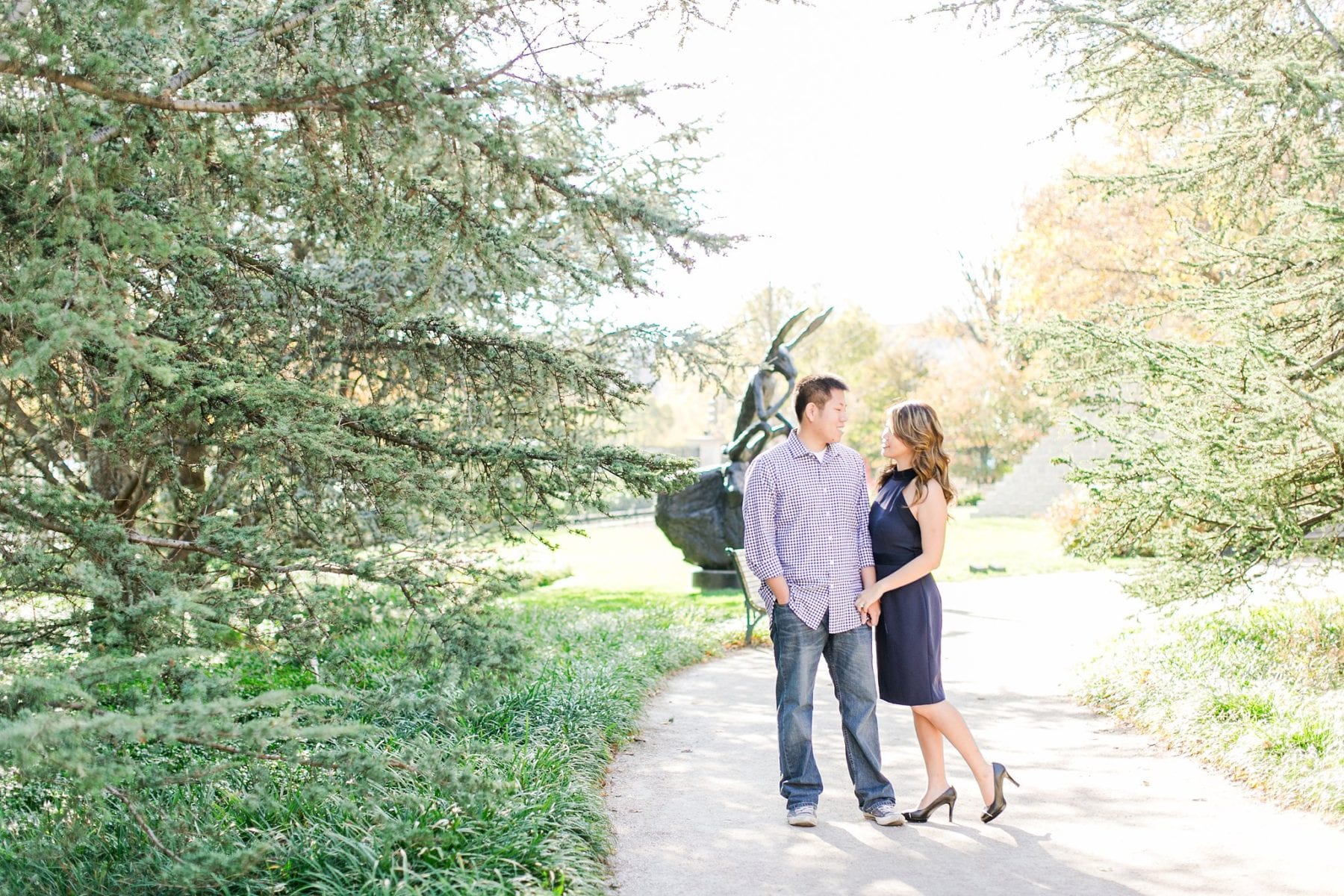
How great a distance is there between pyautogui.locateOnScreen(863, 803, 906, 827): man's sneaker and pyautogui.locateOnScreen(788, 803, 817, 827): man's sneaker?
0.07 ft

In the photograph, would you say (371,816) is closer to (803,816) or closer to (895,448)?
(803,816)

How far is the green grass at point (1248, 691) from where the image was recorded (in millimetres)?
5102

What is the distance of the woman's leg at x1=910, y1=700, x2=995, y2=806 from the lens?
182 inches

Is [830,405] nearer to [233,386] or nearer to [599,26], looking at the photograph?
[599,26]

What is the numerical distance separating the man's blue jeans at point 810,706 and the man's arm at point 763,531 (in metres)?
0.15

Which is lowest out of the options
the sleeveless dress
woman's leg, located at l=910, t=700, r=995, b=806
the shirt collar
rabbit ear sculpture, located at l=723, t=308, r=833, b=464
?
woman's leg, located at l=910, t=700, r=995, b=806

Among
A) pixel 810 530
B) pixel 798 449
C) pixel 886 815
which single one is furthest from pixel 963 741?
pixel 798 449

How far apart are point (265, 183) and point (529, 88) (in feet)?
4.34

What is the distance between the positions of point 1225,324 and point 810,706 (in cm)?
394

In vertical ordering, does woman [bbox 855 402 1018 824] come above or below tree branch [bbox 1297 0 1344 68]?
below

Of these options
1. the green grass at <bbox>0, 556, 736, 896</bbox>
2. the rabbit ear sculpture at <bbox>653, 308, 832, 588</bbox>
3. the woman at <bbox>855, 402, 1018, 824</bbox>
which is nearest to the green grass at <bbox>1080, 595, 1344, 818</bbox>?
the woman at <bbox>855, 402, 1018, 824</bbox>

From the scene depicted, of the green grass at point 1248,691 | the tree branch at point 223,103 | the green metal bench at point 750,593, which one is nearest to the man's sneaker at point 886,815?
the green grass at point 1248,691

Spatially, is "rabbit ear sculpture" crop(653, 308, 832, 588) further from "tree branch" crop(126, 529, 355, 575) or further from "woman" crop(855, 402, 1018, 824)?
"tree branch" crop(126, 529, 355, 575)

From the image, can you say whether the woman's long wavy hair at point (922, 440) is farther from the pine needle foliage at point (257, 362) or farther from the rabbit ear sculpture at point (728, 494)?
the rabbit ear sculpture at point (728, 494)
